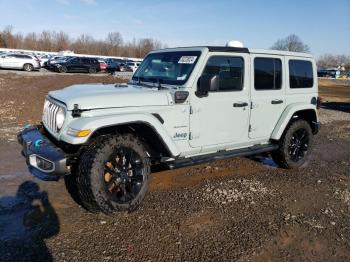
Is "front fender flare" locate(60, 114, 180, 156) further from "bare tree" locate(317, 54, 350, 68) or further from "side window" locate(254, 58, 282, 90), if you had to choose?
"bare tree" locate(317, 54, 350, 68)

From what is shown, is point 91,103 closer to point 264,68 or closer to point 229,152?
point 229,152

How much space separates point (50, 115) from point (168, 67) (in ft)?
5.89

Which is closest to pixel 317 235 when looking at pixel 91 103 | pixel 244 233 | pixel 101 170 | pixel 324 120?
pixel 244 233

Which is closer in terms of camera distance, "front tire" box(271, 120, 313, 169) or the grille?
the grille

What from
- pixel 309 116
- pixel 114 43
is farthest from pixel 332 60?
pixel 309 116

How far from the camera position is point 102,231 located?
3.88 meters

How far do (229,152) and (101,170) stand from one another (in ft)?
7.06

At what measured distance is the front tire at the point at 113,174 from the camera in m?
3.96

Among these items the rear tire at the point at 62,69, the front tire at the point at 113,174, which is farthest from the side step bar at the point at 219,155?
the rear tire at the point at 62,69

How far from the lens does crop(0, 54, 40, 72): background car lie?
95.5ft

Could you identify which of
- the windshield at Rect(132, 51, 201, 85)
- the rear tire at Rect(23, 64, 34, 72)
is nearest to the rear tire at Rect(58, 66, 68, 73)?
the rear tire at Rect(23, 64, 34, 72)

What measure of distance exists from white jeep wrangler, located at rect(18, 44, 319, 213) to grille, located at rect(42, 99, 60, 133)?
0.7 inches

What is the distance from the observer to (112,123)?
3.99 m

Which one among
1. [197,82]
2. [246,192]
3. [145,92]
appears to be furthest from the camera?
[246,192]
